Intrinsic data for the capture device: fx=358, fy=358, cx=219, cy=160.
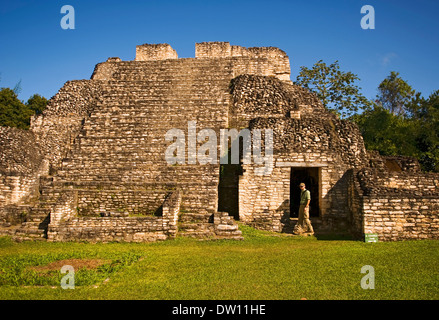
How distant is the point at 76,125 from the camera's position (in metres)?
15.6

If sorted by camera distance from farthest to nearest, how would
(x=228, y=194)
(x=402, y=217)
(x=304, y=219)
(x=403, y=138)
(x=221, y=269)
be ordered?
(x=403, y=138) → (x=228, y=194) → (x=304, y=219) → (x=402, y=217) → (x=221, y=269)

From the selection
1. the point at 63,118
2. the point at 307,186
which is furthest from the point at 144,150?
the point at 307,186

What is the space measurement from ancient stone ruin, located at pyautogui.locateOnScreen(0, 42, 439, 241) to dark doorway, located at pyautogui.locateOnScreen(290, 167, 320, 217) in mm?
40

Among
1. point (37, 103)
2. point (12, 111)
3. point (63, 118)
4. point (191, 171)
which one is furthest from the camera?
point (37, 103)

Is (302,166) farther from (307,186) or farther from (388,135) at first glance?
(388,135)

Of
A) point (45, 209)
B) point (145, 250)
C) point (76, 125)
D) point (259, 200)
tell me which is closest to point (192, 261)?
point (145, 250)

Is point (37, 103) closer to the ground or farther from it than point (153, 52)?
closer to the ground

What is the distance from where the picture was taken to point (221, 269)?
6336mm

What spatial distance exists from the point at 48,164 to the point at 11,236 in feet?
16.9

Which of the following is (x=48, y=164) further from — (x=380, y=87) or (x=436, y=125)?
(x=380, y=87)

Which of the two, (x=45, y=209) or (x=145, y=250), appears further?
(x=45, y=209)

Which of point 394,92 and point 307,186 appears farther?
point 394,92

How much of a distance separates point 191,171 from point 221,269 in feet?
17.9

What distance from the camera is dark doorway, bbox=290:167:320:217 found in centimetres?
1256
